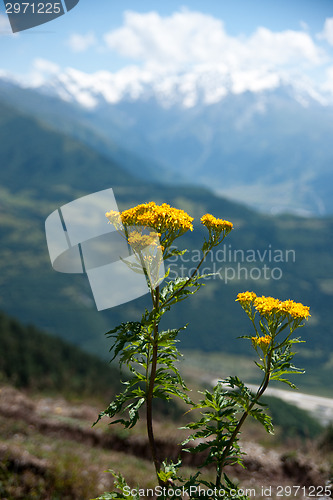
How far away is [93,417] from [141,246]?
17.8 m

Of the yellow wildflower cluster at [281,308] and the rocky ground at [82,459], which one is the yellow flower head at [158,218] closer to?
the yellow wildflower cluster at [281,308]

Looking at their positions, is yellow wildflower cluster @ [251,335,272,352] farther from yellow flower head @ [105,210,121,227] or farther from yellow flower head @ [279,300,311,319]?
yellow flower head @ [105,210,121,227]

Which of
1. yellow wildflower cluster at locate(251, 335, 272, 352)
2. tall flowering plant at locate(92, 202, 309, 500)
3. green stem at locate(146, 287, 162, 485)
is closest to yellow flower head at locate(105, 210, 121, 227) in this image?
tall flowering plant at locate(92, 202, 309, 500)

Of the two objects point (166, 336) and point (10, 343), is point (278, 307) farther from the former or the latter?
point (10, 343)

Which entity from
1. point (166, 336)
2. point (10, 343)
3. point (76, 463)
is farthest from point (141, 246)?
point (10, 343)

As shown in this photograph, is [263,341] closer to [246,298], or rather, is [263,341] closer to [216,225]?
[246,298]

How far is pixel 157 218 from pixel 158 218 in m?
0.01

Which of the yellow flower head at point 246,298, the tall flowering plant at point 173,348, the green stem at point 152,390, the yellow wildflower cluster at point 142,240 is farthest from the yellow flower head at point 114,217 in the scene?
the yellow flower head at point 246,298

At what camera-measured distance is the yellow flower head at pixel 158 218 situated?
355 cm

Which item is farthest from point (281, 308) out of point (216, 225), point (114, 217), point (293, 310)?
point (114, 217)

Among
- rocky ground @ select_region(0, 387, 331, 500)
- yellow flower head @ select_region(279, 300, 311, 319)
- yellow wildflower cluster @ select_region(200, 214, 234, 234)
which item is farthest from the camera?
rocky ground @ select_region(0, 387, 331, 500)

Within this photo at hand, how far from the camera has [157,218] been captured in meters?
3.59

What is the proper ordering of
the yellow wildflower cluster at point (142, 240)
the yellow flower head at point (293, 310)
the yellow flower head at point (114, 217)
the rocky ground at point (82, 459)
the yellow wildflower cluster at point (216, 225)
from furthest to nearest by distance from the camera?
the rocky ground at point (82, 459) → the yellow wildflower cluster at point (216, 225) → the yellow flower head at point (114, 217) → the yellow flower head at point (293, 310) → the yellow wildflower cluster at point (142, 240)

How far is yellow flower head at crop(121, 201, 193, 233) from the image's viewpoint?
3.55 metres
